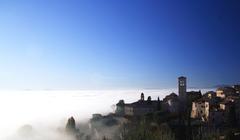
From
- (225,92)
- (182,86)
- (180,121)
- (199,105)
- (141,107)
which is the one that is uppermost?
(182,86)

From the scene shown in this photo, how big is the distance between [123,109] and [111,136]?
24.7 metres

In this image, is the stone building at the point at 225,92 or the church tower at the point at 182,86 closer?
the stone building at the point at 225,92

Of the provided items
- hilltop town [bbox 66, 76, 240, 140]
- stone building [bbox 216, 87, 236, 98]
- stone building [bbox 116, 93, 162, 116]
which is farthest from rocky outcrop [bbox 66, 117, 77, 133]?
stone building [bbox 216, 87, 236, 98]

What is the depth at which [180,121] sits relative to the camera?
68.4m

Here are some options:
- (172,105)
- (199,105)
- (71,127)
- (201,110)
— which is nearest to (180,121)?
(201,110)

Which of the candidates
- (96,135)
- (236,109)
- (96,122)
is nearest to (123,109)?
(96,122)

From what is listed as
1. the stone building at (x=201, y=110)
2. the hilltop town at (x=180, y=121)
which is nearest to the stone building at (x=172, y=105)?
the hilltop town at (x=180, y=121)

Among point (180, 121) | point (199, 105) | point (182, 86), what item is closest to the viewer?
point (180, 121)

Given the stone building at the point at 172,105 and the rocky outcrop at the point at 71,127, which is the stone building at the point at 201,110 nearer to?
the stone building at the point at 172,105

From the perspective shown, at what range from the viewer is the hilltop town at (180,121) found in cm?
6197

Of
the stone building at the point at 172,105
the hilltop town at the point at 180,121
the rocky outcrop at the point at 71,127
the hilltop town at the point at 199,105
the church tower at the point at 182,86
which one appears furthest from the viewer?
the rocky outcrop at the point at 71,127

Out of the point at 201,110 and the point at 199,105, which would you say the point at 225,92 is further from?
the point at 201,110

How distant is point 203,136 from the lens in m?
59.7

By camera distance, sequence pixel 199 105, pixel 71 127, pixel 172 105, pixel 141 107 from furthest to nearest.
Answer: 1. pixel 141 107
2. pixel 71 127
3. pixel 172 105
4. pixel 199 105
